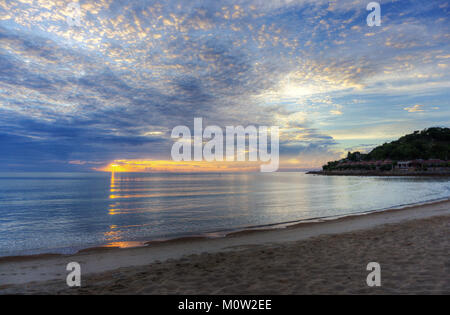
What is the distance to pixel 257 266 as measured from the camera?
9164mm

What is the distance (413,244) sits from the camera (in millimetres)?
11492

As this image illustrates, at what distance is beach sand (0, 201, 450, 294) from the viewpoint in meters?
7.07

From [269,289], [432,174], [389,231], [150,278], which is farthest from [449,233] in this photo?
[432,174]

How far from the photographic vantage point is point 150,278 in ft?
27.2

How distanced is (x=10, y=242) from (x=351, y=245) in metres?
19.2

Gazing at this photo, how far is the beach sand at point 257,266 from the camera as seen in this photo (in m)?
7.07

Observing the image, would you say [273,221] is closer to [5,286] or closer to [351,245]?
[351,245]

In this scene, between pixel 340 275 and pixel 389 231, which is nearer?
pixel 340 275

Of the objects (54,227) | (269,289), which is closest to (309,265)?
(269,289)

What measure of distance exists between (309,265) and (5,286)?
1010 centimetres
